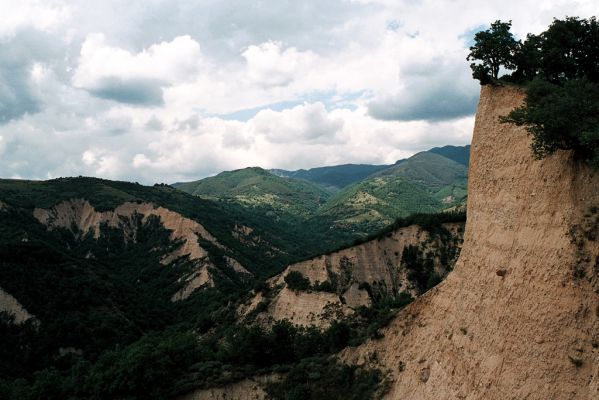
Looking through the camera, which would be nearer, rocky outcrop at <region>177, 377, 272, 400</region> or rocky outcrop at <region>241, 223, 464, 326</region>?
rocky outcrop at <region>177, 377, 272, 400</region>

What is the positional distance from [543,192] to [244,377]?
26.8 m

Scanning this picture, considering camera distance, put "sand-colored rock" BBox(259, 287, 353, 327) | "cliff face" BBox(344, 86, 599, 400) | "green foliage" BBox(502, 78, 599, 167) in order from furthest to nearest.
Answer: "sand-colored rock" BBox(259, 287, 353, 327) < "cliff face" BBox(344, 86, 599, 400) < "green foliage" BBox(502, 78, 599, 167)

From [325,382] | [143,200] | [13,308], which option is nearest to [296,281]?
[325,382]

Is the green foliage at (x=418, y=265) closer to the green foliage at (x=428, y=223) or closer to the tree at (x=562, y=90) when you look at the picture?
the green foliage at (x=428, y=223)

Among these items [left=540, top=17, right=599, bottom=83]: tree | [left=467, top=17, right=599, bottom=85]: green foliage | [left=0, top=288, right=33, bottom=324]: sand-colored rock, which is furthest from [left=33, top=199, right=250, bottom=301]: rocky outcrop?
[left=540, top=17, right=599, bottom=83]: tree

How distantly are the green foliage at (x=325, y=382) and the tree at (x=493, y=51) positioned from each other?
66.9 ft

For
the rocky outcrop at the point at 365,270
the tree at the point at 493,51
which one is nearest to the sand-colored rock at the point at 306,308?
the rocky outcrop at the point at 365,270

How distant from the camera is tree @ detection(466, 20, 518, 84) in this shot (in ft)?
86.4

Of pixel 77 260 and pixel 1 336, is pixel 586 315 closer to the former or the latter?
pixel 1 336

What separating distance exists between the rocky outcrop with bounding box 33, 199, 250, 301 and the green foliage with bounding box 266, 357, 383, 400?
81475mm

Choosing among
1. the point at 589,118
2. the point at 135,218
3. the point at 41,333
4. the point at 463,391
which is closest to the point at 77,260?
the point at 41,333

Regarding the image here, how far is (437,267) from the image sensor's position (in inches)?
2778

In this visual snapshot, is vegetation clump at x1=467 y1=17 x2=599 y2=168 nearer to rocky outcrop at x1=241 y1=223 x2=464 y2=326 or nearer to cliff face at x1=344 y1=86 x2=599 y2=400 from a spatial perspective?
cliff face at x1=344 y1=86 x2=599 y2=400

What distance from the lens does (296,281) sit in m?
69.5
